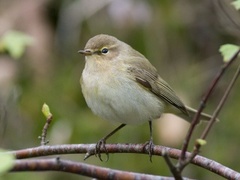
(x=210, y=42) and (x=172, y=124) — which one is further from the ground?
(x=210, y=42)

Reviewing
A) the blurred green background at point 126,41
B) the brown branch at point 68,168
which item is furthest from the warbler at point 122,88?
the blurred green background at point 126,41

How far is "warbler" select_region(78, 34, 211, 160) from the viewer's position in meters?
4.18

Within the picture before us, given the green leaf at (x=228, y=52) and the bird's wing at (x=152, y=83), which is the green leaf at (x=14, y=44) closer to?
the bird's wing at (x=152, y=83)

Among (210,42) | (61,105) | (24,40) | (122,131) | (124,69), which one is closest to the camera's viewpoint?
(24,40)

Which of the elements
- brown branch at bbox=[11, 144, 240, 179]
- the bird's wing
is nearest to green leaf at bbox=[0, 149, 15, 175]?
brown branch at bbox=[11, 144, 240, 179]

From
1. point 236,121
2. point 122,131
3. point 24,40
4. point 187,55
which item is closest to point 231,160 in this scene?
point 236,121

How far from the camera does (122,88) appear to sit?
428 centimetres

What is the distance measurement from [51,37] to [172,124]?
184 cm

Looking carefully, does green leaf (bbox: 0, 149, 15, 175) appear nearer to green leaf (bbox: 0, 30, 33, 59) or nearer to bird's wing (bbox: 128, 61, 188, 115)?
green leaf (bbox: 0, 30, 33, 59)

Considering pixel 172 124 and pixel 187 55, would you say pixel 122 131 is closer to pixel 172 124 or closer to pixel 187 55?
pixel 172 124

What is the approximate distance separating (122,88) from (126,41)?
3074 millimetres

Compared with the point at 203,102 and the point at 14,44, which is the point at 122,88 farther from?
the point at 203,102

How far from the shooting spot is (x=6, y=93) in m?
6.56

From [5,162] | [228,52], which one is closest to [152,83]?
[228,52]
